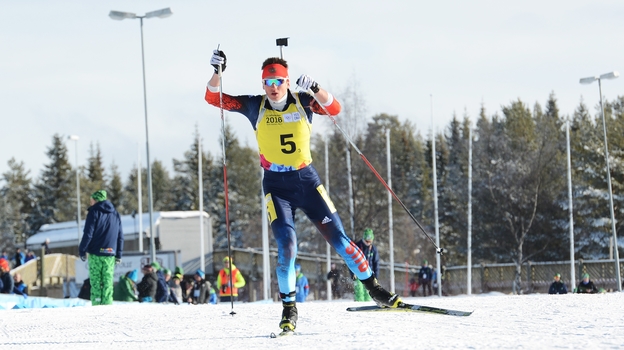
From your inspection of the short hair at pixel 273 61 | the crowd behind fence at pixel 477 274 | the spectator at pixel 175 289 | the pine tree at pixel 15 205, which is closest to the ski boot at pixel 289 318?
the short hair at pixel 273 61

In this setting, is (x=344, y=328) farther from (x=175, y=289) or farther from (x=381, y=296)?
(x=175, y=289)

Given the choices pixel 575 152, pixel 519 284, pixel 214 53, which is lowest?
pixel 519 284

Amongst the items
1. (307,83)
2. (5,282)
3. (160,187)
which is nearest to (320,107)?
(307,83)

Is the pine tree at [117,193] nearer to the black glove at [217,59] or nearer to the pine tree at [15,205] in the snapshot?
the pine tree at [15,205]

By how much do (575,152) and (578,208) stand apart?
24.8 ft

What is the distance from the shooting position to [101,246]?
13938mm

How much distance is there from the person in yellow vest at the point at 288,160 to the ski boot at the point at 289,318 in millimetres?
48

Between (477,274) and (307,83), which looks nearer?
(307,83)

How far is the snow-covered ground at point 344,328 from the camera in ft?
20.6

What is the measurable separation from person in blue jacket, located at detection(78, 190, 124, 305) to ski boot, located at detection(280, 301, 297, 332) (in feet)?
22.6

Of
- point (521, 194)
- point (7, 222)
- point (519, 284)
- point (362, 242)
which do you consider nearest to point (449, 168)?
point (521, 194)

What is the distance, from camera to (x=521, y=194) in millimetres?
48469

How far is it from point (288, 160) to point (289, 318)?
134 cm

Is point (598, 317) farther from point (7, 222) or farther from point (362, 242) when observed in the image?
point (7, 222)
